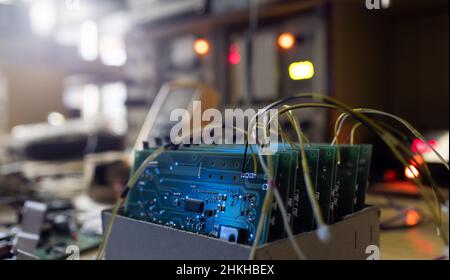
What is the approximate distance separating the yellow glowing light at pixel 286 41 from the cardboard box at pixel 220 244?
1117mm

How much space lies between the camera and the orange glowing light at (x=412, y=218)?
0.96 metres

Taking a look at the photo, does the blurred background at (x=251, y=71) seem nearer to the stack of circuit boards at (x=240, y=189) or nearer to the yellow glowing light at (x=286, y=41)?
the yellow glowing light at (x=286, y=41)

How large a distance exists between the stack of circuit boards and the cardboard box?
1.1 inches

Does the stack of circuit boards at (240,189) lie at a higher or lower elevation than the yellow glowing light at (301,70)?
lower

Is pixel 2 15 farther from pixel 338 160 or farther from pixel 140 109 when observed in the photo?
pixel 338 160

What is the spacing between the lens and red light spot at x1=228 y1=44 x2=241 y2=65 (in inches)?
72.9

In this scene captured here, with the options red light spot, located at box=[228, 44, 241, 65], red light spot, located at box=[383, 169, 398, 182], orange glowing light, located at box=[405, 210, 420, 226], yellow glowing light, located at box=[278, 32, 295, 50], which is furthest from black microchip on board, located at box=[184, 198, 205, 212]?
red light spot, located at box=[228, 44, 241, 65]

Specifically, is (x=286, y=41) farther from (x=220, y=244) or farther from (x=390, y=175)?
(x=220, y=244)

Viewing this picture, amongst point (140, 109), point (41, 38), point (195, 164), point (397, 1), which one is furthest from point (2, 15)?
point (195, 164)

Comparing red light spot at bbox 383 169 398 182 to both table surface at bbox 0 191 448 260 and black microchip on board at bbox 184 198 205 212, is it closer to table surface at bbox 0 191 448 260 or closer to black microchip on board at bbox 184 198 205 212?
table surface at bbox 0 191 448 260

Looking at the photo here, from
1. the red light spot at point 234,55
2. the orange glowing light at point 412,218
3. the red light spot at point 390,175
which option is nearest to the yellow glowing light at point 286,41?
the red light spot at point 234,55

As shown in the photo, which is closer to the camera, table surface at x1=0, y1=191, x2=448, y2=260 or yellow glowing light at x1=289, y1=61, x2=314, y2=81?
table surface at x1=0, y1=191, x2=448, y2=260
